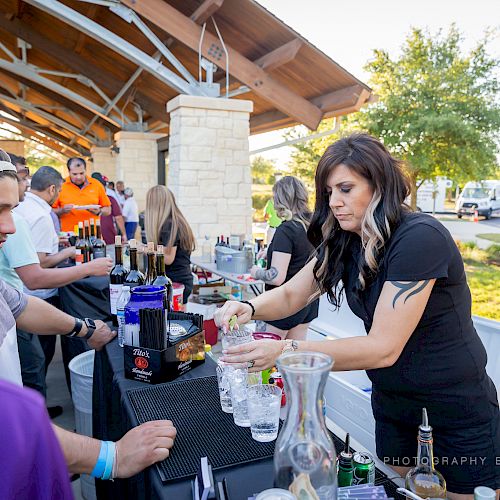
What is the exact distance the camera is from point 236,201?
7.16m

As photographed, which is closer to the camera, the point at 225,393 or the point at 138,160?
the point at 225,393

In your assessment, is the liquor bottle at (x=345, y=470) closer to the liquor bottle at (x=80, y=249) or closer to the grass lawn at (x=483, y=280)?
the liquor bottle at (x=80, y=249)

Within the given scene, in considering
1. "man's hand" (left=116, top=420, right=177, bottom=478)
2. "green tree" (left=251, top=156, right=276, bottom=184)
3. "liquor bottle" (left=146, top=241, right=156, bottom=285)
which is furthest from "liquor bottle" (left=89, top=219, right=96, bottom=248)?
"green tree" (left=251, top=156, right=276, bottom=184)

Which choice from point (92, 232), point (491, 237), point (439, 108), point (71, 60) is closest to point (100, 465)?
point (92, 232)

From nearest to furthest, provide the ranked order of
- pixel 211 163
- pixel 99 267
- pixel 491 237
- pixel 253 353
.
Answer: pixel 253 353, pixel 99 267, pixel 211 163, pixel 491 237

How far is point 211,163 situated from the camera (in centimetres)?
698

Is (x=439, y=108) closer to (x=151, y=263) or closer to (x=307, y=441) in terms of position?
(x=151, y=263)

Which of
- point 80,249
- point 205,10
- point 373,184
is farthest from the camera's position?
point 205,10

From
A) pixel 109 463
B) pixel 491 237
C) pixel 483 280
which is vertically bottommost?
pixel 483 280

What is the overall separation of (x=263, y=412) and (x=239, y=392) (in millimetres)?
135

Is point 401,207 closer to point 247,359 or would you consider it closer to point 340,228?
point 340,228

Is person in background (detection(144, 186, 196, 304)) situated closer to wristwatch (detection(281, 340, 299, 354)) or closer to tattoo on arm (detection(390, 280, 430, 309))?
wristwatch (detection(281, 340, 299, 354))

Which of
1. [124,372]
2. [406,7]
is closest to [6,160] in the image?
[124,372]

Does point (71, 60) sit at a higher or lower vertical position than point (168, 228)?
higher
